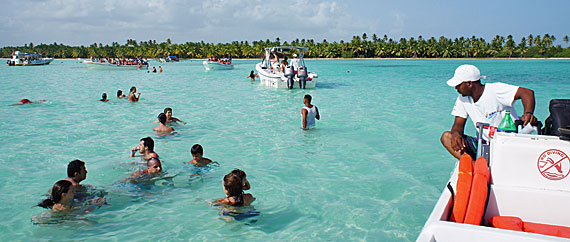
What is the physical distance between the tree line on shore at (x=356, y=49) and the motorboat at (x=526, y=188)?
4367 inches

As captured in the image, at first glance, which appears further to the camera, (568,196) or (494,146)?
(494,146)

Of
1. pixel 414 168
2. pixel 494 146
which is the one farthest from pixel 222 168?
pixel 494 146

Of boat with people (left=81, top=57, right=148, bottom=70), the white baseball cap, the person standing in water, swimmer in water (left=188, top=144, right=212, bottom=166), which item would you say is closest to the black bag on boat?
the white baseball cap

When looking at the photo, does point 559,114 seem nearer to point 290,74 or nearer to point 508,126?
point 508,126

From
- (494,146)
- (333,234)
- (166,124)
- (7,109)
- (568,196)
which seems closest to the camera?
(568,196)

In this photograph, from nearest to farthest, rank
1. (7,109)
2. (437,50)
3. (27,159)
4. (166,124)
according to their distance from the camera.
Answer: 1. (27,159)
2. (166,124)
3. (7,109)
4. (437,50)

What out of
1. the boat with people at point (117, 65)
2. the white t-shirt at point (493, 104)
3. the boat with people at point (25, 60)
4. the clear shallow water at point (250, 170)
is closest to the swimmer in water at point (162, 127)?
the clear shallow water at point (250, 170)

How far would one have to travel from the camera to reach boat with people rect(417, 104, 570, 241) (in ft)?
9.34

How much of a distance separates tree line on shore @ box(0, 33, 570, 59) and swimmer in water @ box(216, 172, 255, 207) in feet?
Result: 358

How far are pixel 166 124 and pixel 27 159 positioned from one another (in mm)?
3399

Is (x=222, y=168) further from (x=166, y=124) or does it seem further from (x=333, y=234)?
(x=166, y=124)

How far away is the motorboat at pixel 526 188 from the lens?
2.92 metres

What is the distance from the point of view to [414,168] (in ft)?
22.8

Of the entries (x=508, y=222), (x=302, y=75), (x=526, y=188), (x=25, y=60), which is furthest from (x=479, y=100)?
(x=25, y=60)
